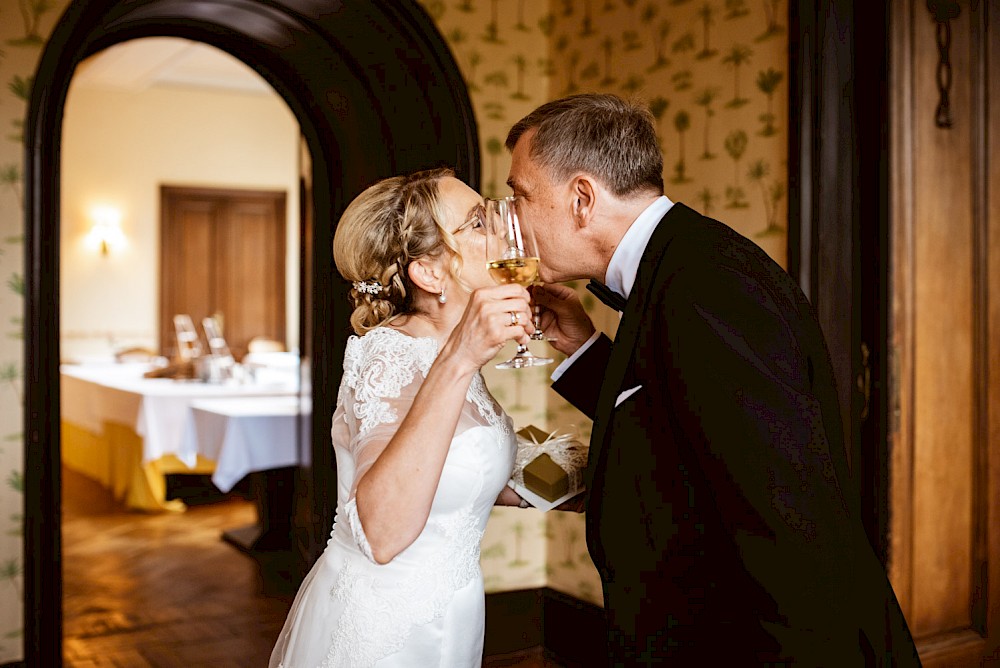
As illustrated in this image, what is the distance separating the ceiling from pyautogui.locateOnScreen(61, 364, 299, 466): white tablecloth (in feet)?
9.71

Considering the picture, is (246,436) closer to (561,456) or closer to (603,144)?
(561,456)

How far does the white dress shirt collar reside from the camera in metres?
1.81

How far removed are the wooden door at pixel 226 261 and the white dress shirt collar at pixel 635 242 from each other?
29.2ft

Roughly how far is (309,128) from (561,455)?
2.82 m

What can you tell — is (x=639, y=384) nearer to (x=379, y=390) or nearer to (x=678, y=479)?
(x=678, y=479)

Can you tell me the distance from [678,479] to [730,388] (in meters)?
0.23

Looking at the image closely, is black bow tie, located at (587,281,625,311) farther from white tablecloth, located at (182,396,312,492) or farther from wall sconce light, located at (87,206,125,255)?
wall sconce light, located at (87,206,125,255)

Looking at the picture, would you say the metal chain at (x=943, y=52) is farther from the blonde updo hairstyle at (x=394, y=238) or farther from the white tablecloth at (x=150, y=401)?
the white tablecloth at (x=150, y=401)

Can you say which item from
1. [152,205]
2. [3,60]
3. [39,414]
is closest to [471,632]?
[39,414]

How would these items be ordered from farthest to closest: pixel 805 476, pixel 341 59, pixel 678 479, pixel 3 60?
1. pixel 341 59
2. pixel 3 60
3. pixel 678 479
4. pixel 805 476

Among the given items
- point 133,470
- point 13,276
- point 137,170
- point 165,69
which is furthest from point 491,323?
point 137,170

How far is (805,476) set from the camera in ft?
4.73

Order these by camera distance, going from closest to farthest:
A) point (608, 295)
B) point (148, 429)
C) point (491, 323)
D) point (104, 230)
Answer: point (491, 323)
point (608, 295)
point (148, 429)
point (104, 230)

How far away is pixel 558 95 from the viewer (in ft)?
13.2
